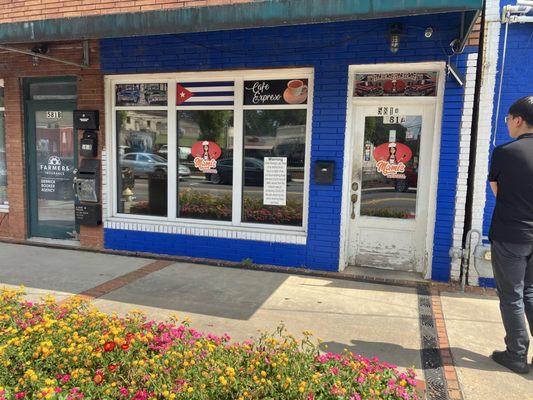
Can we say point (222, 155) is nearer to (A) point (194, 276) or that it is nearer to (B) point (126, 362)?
(A) point (194, 276)

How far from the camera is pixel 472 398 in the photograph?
119 inches

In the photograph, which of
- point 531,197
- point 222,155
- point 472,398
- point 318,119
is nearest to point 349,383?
point 472,398

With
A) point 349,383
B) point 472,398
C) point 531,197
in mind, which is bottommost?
point 472,398

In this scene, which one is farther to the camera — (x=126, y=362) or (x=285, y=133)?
(x=285, y=133)

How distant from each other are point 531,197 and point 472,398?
1440mm

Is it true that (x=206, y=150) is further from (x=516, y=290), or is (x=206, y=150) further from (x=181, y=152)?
(x=516, y=290)

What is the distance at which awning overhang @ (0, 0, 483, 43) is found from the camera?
156 inches

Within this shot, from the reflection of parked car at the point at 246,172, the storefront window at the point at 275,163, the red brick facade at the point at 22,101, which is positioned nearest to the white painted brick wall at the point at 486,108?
the storefront window at the point at 275,163

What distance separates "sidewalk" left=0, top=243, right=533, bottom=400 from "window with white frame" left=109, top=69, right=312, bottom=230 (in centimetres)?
89

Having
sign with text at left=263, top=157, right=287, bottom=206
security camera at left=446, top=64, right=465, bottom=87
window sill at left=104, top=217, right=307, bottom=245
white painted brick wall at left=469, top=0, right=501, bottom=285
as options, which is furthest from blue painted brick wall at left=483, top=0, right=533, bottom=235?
window sill at left=104, top=217, right=307, bottom=245

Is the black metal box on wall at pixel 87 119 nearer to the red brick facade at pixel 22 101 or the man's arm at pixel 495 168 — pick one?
the red brick facade at pixel 22 101

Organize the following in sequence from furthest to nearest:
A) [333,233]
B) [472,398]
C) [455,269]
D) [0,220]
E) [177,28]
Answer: [0,220]
[333,233]
[455,269]
[177,28]
[472,398]

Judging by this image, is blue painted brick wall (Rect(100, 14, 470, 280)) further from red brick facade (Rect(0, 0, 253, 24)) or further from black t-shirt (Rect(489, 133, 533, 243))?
black t-shirt (Rect(489, 133, 533, 243))

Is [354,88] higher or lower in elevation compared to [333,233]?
higher
